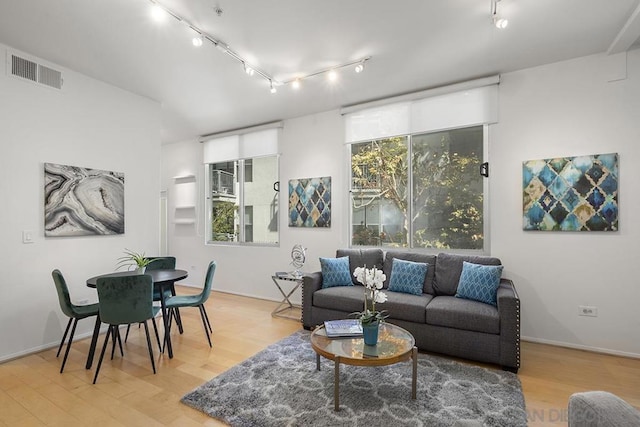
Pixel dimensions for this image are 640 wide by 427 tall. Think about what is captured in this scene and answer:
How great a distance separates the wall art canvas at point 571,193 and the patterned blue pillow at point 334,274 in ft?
7.17

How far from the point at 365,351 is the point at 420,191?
8.39ft

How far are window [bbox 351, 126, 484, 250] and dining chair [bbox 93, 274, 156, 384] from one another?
113 inches

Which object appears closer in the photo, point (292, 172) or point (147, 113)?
point (147, 113)

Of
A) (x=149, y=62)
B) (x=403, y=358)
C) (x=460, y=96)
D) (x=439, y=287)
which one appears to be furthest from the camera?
(x=460, y=96)

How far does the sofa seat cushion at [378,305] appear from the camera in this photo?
3.23m

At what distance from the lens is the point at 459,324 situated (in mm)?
2984

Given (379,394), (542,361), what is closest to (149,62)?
(379,394)

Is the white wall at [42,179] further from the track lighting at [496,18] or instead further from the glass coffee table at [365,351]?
the track lighting at [496,18]

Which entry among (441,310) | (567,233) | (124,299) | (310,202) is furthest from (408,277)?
(124,299)

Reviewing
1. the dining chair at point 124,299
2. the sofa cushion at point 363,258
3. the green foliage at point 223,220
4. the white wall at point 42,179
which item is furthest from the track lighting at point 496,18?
the green foliage at point 223,220

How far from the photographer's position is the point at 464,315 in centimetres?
297

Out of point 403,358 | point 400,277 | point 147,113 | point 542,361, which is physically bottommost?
point 542,361

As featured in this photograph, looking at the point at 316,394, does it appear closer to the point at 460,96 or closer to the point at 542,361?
the point at 542,361

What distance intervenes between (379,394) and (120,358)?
2561mm
